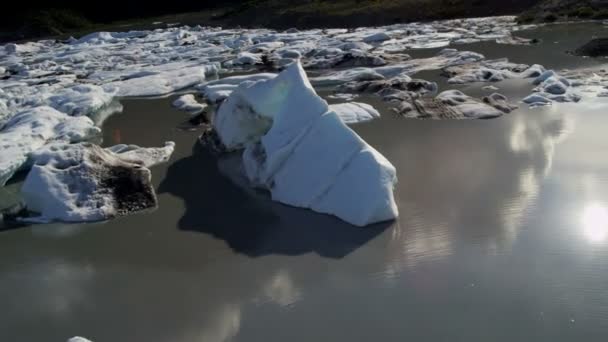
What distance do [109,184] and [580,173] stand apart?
4450mm

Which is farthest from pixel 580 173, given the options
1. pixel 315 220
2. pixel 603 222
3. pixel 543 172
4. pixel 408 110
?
pixel 408 110

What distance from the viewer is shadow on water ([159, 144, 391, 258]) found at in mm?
4805

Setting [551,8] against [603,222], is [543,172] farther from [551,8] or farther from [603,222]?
[551,8]

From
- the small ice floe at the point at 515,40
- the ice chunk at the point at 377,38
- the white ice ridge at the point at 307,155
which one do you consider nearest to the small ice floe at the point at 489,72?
the small ice floe at the point at 515,40

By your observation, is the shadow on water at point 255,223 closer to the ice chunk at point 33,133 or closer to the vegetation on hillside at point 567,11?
the ice chunk at point 33,133

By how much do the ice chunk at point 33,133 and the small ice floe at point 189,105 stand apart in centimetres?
183

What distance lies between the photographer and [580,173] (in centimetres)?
587

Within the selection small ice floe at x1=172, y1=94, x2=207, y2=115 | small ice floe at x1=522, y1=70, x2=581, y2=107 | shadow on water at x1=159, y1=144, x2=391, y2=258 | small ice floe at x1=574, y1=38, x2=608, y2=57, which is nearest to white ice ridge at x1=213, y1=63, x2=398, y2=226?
shadow on water at x1=159, y1=144, x2=391, y2=258

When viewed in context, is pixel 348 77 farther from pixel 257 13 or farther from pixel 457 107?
pixel 257 13

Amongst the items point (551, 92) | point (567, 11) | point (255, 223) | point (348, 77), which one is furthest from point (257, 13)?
point (255, 223)

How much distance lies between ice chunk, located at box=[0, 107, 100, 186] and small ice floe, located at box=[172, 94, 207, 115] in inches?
71.9

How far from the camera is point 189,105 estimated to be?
35.1 ft

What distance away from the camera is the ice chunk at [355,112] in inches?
335

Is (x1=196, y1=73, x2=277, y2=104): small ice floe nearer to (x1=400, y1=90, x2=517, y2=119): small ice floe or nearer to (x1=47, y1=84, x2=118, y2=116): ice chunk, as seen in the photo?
(x1=47, y1=84, x2=118, y2=116): ice chunk
